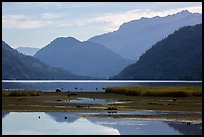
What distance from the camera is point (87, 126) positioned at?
42.8 metres

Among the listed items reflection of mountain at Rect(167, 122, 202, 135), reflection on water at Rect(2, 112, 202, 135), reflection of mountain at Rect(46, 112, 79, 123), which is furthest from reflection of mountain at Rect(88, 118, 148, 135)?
reflection of mountain at Rect(167, 122, 202, 135)

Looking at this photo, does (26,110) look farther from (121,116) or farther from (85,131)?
(85,131)

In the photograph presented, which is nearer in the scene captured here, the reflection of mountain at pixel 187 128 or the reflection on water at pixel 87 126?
the reflection of mountain at pixel 187 128

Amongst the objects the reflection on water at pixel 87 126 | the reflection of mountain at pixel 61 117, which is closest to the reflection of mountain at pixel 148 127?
the reflection on water at pixel 87 126

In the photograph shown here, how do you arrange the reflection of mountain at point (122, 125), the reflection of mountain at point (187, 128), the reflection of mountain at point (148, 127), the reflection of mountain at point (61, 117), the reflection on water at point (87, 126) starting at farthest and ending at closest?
the reflection of mountain at point (61, 117) → the reflection on water at point (87, 126) → the reflection of mountain at point (122, 125) → the reflection of mountain at point (148, 127) → the reflection of mountain at point (187, 128)

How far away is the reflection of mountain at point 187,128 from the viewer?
121 ft

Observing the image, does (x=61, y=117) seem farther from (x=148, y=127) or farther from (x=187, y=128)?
(x=187, y=128)

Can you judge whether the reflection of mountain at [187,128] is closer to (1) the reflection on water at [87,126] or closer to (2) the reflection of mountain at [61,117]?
(1) the reflection on water at [87,126]

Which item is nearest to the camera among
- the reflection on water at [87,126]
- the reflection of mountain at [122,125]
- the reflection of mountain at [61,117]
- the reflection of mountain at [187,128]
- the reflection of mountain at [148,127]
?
the reflection of mountain at [187,128]

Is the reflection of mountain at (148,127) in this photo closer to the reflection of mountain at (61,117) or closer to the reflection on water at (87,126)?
the reflection on water at (87,126)

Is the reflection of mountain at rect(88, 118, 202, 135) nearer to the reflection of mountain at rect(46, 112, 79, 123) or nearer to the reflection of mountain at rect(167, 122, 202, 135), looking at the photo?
the reflection of mountain at rect(167, 122, 202, 135)

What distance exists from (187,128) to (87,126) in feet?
29.7

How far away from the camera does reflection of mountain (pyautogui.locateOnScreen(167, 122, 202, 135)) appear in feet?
121

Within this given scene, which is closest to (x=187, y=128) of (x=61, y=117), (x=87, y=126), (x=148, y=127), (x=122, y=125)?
(x=148, y=127)
